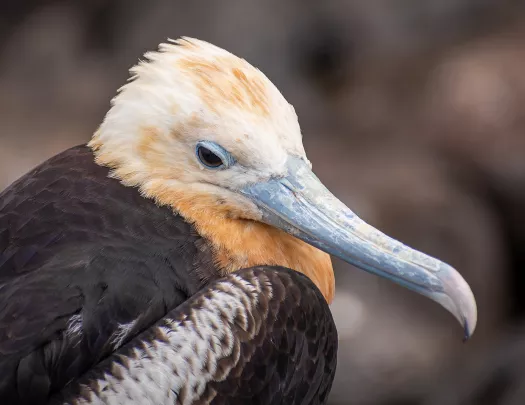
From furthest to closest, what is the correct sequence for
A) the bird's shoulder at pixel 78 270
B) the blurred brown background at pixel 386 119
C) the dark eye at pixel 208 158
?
the blurred brown background at pixel 386 119 < the dark eye at pixel 208 158 < the bird's shoulder at pixel 78 270

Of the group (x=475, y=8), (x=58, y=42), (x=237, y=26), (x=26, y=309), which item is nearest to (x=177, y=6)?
(x=237, y=26)

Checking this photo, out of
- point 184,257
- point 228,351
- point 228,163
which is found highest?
point 228,163

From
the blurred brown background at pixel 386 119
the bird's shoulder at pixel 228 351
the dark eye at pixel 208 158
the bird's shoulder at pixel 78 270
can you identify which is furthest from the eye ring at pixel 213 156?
the blurred brown background at pixel 386 119

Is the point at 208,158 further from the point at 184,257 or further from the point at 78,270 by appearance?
the point at 78,270

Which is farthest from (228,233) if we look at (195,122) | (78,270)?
(78,270)

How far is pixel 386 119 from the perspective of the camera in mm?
6039

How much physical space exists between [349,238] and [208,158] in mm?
381

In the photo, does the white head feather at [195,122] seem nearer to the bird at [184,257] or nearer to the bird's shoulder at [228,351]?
the bird at [184,257]

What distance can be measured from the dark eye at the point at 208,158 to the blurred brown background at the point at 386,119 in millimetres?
2088

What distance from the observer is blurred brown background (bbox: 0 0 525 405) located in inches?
177

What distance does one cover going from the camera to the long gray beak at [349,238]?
7.29 feet

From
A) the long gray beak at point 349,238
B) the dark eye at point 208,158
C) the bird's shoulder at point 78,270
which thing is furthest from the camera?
the dark eye at point 208,158

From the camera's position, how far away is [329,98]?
6281 mm

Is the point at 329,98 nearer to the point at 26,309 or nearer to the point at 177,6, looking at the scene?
the point at 177,6
